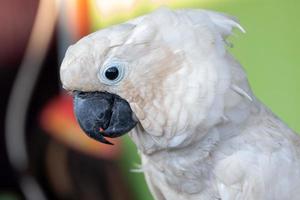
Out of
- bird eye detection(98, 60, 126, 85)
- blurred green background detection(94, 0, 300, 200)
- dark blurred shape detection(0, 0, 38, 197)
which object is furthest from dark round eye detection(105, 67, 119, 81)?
dark blurred shape detection(0, 0, 38, 197)

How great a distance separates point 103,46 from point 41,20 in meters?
1.39

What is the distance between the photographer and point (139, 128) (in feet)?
3.49

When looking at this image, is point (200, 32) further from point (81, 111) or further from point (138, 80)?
point (81, 111)

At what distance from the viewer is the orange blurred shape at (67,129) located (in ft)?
7.33

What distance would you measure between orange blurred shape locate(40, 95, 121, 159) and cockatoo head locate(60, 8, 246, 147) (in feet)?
3.94

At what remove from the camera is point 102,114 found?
101 cm

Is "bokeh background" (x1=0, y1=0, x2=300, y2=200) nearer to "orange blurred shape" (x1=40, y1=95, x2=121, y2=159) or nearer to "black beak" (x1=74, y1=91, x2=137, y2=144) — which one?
"orange blurred shape" (x1=40, y1=95, x2=121, y2=159)

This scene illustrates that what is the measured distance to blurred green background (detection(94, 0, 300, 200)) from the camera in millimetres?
1979

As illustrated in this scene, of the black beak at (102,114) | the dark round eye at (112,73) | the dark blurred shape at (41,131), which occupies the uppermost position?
the dark round eye at (112,73)

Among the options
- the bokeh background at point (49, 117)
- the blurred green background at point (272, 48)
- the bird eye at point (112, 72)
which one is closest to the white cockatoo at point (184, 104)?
the bird eye at point (112, 72)

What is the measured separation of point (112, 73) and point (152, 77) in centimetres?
7

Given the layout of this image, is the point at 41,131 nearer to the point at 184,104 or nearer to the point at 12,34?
the point at 12,34

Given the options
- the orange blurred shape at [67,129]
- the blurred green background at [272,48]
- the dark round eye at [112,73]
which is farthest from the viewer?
the orange blurred shape at [67,129]

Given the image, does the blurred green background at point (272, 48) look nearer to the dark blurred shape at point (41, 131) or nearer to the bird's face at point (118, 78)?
the dark blurred shape at point (41, 131)
